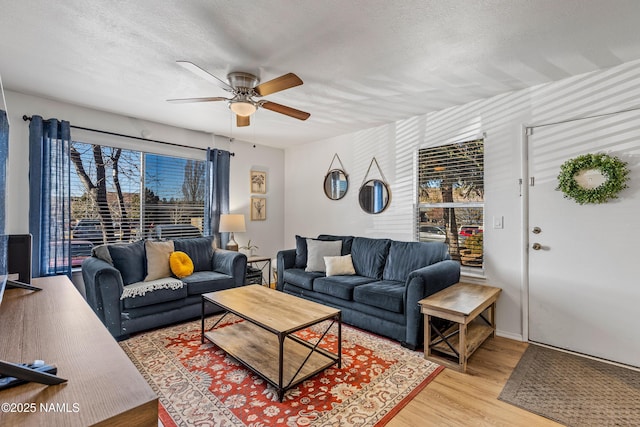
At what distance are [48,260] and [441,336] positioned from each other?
3.99 metres

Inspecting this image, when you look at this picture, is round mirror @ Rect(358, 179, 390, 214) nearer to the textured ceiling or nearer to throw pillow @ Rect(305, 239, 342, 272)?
throw pillow @ Rect(305, 239, 342, 272)

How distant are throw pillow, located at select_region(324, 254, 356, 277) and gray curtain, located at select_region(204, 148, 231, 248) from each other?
1.85 metres

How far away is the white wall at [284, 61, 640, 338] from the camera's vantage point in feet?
8.66

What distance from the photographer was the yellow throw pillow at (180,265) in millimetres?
3469

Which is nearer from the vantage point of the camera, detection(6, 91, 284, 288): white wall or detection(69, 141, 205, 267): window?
detection(6, 91, 284, 288): white wall

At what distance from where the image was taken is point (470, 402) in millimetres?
1992

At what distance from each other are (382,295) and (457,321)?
73 cm

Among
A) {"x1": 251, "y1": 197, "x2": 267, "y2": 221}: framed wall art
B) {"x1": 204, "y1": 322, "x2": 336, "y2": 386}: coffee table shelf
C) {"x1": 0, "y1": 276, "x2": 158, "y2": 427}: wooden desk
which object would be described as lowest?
{"x1": 204, "y1": 322, "x2": 336, "y2": 386}: coffee table shelf

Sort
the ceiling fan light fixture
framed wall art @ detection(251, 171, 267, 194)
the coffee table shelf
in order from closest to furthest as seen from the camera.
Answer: the coffee table shelf
the ceiling fan light fixture
framed wall art @ detection(251, 171, 267, 194)

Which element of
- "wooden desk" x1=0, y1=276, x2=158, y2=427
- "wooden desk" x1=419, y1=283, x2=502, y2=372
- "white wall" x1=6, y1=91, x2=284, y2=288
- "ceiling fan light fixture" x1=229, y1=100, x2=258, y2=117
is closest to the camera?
"wooden desk" x1=0, y1=276, x2=158, y2=427

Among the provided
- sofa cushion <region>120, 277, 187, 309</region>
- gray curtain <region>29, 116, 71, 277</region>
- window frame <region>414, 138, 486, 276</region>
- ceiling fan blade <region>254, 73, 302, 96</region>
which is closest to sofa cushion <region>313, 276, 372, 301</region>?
window frame <region>414, 138, 486, 276</region>

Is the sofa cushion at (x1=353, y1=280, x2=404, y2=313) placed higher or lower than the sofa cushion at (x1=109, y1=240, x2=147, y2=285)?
lower

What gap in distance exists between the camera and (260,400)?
1992 millimetres

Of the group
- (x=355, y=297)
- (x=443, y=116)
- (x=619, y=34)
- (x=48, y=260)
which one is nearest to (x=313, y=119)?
(x=443, y=116)
